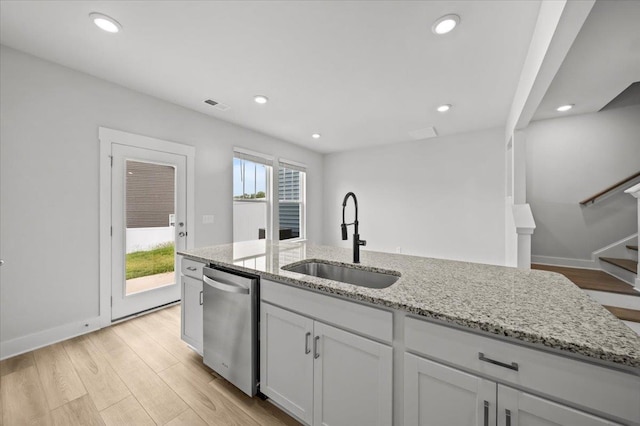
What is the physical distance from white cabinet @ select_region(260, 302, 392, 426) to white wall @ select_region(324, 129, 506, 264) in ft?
13.7

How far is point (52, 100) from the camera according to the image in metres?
2.37

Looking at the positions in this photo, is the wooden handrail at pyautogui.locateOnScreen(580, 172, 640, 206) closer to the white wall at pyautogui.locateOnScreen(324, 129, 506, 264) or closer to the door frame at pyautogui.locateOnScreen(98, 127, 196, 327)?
the white wall at pyautogui.locateOnScreen(324, 129, 506, 264)

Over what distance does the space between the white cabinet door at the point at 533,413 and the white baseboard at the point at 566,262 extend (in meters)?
4.10

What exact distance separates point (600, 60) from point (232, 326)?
12.7 ft

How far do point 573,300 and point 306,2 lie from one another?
7.22 feet

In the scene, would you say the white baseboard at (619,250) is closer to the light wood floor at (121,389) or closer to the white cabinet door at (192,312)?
the light wood floor at (121,389)

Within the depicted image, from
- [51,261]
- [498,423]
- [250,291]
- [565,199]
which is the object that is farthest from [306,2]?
[565,199]

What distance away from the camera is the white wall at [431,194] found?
Result: 432 centimetres

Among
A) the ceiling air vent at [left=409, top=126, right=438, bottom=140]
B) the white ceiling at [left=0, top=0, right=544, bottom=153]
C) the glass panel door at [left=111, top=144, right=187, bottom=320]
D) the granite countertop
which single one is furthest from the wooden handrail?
the glass panel door at [left=111, top=144, right=187, bottom=320]

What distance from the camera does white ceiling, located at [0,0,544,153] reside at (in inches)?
68.9

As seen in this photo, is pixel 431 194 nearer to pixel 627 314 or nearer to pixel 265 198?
pixel 627 314

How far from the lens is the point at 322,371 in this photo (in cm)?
127

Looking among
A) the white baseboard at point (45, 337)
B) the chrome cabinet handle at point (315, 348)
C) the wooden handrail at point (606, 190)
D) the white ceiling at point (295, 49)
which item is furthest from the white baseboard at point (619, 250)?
the white baseboard at point (45, 337)

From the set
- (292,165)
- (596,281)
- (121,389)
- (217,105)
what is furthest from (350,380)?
(292,165)
